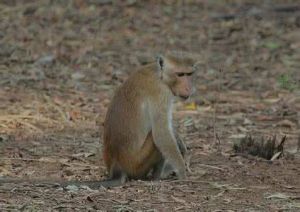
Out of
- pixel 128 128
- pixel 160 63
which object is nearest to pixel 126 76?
pixel 160 63

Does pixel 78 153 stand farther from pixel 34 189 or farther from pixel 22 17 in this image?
pixel 22 17

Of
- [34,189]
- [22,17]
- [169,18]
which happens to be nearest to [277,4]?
[169,18]

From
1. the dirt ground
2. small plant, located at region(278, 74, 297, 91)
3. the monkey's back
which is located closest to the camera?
the dirt ground

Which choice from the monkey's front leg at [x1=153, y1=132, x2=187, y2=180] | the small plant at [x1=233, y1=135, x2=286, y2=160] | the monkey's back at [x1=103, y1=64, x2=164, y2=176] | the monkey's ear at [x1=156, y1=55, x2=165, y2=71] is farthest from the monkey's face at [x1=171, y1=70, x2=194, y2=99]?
the small plant at [x1=233, y1=135, x2=286, y2=160]

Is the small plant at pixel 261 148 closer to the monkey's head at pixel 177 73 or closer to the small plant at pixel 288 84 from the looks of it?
the monkey's head at pixel 177 73

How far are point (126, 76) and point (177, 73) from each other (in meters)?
5.47

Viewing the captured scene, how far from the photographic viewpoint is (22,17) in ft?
57.5

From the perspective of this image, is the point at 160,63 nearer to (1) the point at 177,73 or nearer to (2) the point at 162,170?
(1) the point at 177,73

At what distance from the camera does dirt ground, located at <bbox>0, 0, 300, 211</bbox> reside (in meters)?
7.96

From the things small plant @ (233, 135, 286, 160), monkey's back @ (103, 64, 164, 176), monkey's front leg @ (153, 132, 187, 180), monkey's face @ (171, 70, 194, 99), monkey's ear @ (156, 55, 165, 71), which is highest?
monkey's ear @ (156, 55, 165, 71)

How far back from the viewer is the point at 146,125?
28.3 feet

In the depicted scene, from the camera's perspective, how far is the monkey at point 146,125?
853 cm

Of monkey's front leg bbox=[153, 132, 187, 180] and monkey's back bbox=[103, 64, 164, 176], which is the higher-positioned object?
monkey's back bbox=[103, 64, 164, 176]

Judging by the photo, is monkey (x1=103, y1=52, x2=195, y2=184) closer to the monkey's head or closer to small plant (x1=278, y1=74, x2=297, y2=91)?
the monkey's head
